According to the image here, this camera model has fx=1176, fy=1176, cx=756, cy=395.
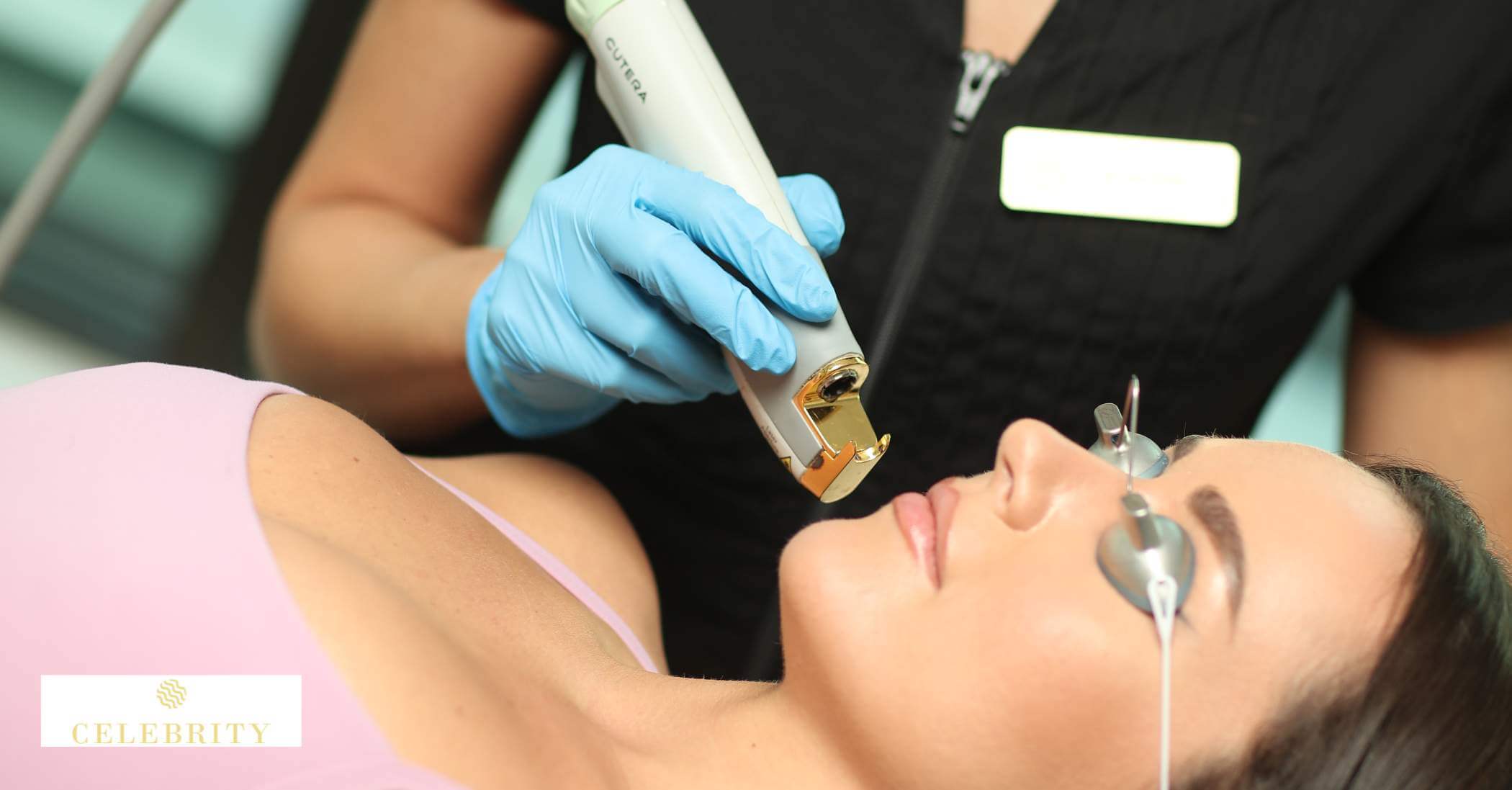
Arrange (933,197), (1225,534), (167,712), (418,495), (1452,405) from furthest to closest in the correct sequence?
(1452,405) → (933,197) → (418,495) → (1225,534) → (167,712)

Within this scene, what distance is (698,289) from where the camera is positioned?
815 millimetres

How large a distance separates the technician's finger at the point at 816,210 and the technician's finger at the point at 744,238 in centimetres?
8

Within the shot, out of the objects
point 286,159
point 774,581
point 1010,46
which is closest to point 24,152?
point 286,159

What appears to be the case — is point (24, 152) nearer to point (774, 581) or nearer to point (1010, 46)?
point (774, 581)

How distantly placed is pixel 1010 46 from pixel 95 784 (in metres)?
0.83

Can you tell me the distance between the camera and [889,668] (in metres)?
0.74

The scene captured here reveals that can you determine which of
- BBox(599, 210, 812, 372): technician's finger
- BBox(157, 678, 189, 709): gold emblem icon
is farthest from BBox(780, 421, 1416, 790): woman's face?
BBox(157, 678, 189, 709): gold emblem icon

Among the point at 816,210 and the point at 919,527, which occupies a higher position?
the point at 816,210

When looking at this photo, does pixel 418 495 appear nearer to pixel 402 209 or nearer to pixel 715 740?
pixel 715 740

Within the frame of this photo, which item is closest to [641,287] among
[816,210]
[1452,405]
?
[816,210]

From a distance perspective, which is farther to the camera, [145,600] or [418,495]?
[418,495]

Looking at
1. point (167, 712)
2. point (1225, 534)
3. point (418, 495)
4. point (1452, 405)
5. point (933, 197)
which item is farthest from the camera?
point (1452, 405)

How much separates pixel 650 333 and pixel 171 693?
0.39m

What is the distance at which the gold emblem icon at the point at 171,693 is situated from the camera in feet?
2.16
